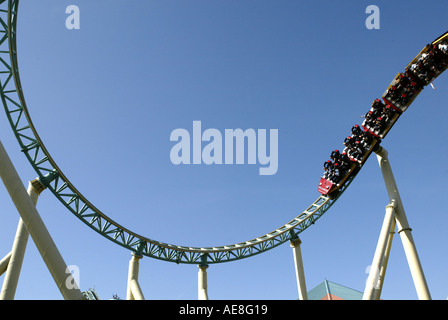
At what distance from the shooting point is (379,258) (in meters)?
9.48

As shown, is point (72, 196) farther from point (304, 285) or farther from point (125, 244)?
point (304, 285)

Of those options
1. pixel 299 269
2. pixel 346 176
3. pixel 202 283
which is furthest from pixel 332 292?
pixel 346 176

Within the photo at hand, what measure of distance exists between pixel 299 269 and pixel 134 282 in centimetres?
672

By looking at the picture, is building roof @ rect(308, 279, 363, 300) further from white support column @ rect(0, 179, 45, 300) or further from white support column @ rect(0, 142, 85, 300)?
white support column @ rect(0, 142, 85, 300)

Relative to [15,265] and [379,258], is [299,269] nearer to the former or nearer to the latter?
[379,258]

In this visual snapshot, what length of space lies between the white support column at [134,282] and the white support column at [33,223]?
509 cm

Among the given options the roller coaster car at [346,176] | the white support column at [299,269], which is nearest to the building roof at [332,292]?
the white support column at [299,269]

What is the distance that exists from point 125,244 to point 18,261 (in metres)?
5.07

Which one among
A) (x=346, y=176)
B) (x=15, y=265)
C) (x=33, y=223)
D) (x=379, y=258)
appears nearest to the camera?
(x=33, y=223)

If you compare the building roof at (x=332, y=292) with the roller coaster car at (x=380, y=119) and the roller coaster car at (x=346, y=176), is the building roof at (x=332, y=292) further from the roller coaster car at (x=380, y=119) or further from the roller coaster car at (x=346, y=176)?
the roller coaster car at (x=380, y=119)

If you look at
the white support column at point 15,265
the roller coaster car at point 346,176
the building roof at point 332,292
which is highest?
the roller coaster car at point 346,176

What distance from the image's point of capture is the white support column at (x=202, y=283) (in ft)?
45.6

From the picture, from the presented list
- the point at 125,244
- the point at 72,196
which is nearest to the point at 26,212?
the point at 72,196

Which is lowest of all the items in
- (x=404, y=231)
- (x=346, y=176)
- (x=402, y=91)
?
(x=404, y=231)
